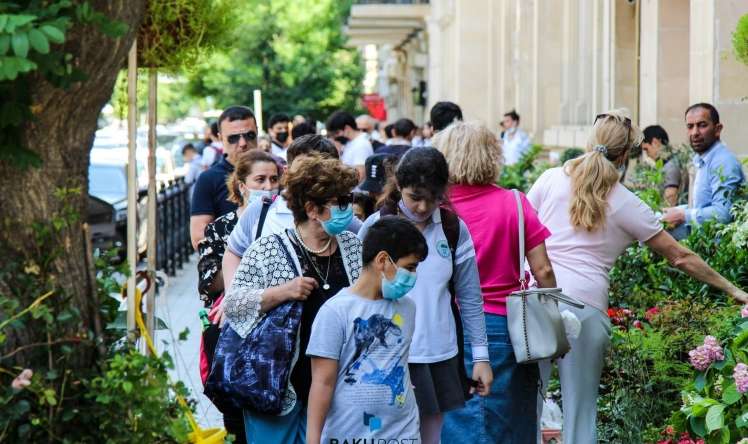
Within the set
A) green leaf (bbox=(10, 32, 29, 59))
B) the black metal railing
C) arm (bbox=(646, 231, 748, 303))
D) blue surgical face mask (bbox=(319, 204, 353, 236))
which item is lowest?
the black metal railing

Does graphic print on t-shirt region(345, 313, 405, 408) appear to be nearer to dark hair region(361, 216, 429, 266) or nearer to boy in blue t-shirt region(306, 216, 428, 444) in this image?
boy in blue t-shirt region(306, 216, 428, 444)

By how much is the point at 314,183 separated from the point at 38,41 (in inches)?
75.2

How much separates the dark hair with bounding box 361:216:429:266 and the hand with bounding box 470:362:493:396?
103 centimetres

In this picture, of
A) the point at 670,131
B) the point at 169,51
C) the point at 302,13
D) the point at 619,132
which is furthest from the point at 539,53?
the point at 302,13

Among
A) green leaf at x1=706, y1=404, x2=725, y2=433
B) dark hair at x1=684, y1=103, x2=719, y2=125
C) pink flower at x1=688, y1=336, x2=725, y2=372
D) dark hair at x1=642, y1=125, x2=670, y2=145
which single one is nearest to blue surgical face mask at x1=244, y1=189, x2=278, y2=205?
pink flower at x1=688, y1=336, x2=725, y2=372

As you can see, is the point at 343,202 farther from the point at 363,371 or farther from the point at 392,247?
the point at 363,371

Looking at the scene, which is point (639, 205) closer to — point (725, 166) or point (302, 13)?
point (725, 166)

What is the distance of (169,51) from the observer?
4934 millimetres

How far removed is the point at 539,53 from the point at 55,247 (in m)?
18.8

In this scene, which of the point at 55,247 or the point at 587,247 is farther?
the point at 587,247

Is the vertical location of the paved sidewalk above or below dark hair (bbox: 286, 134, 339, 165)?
below

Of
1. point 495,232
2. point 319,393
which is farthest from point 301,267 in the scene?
point 495,232

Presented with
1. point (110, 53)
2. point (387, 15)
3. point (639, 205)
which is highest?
point (387, 15)

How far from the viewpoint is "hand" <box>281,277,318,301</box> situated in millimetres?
4980
